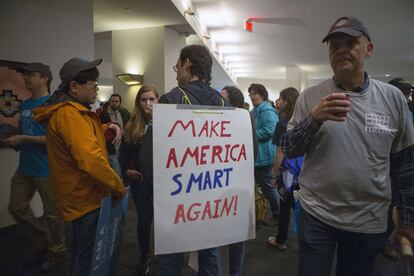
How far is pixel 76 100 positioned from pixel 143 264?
1.36m

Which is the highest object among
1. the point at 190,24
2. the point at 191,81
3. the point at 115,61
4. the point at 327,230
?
the point at 190,24

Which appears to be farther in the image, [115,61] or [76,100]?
[115,61]

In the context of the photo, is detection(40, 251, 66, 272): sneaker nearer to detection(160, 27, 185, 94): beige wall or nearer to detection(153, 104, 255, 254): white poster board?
detection(153, 104, 255, 254): white poster board

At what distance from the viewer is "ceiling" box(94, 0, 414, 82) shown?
15.9ft

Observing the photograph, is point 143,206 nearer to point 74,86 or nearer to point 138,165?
point 138,165

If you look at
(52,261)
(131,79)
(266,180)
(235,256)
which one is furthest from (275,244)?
(131,79)

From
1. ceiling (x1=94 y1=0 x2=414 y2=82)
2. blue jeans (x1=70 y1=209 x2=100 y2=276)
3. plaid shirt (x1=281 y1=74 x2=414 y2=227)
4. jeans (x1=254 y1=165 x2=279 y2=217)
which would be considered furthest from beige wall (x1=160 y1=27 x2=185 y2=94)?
plaid shirt (x1=281 y1=74 x2=414 y2=227)

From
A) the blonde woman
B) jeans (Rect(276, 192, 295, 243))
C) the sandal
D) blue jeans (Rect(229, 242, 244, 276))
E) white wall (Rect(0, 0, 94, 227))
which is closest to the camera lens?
blue jeans (Rect(229, 242, 244, 276))

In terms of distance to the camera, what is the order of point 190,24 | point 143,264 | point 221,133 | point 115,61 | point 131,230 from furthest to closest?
point 115,61 < point 190,24 < point 131,230 < point 143,264 < point 221,133

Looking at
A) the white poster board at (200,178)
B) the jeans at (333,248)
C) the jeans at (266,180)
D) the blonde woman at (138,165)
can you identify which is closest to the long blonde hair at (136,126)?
the blonde woman at (138,165)

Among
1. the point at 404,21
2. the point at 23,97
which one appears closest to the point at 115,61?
the point at 23,97

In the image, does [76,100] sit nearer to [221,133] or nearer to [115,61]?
[221,133]

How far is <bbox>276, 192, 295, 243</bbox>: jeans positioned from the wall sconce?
3806mm

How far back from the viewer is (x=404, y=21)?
19.7ft
